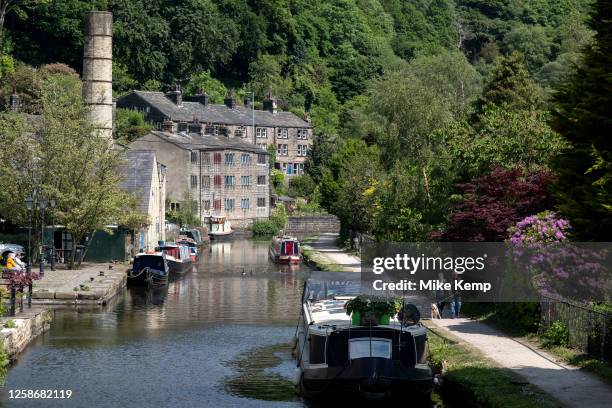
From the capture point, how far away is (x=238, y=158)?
A: 12900cm

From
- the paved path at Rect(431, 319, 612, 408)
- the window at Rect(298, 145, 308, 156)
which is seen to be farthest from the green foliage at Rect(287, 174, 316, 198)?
the paved path at Rect(431, 319, 612, 408)

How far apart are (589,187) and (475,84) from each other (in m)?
83.4

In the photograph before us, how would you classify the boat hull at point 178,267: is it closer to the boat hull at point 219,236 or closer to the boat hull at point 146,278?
the boat hull at point 146,278

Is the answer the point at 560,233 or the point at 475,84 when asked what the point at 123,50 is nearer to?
the point at 475,84

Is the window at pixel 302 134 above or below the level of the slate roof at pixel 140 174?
above

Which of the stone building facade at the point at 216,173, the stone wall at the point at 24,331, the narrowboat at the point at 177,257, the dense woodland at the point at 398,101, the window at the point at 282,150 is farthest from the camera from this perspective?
the window at the point at 282,150

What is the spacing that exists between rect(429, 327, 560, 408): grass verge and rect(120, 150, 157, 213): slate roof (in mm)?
44127

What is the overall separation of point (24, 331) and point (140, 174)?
133 ft

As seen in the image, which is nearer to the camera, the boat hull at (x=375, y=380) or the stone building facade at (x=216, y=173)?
the boat hull at (x=375, y=380)

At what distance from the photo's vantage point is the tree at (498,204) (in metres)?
47.7

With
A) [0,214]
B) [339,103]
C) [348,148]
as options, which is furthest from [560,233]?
[339,103]

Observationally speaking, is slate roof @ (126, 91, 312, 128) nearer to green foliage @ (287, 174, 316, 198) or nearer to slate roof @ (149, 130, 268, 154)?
slate roof @ (149, 130, 268, 154)

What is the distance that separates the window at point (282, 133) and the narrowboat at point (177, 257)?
70464 millimetres

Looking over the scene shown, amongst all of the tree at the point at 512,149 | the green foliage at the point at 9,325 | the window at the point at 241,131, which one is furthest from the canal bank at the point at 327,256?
the window at the point at 241,131
